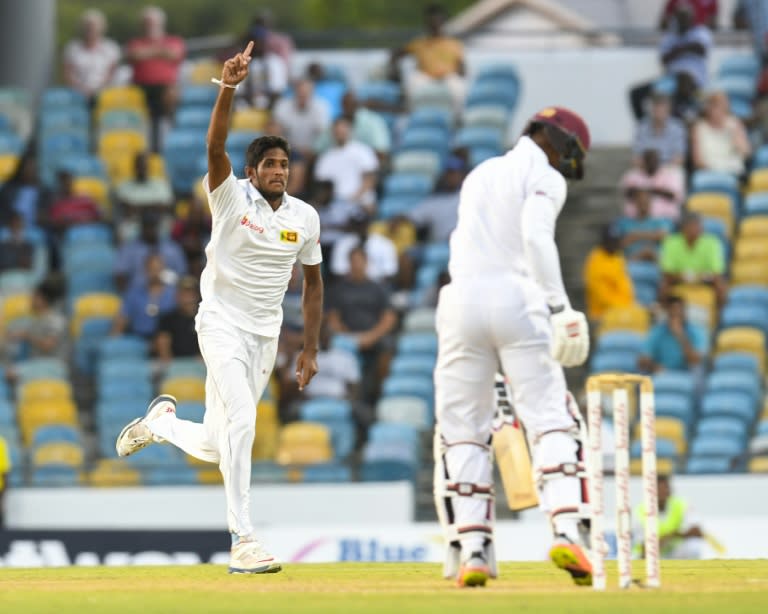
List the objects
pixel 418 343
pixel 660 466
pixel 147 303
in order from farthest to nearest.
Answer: pixel 147 303 → pixel 418 343 → pixel 660 466

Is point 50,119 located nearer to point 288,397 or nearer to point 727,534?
point 288,397

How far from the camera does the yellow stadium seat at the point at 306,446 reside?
17219mm

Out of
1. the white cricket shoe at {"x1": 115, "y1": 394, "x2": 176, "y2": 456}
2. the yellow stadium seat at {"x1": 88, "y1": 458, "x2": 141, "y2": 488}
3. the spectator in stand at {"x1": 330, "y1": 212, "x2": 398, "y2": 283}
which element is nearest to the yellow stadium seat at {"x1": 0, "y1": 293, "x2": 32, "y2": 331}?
the yellow stadium seat at {"x1": 88, "y1": 458, "x2": 141, "y2": 488}

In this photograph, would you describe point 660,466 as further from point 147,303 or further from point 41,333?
point 41,333

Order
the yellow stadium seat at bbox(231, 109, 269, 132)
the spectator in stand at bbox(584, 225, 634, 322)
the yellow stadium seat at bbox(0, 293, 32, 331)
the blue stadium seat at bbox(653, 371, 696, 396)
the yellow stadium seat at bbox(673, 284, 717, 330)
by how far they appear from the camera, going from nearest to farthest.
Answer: the blue stadium seat at bbox(653, 371, 696, 396), the yellow stadium seat at bbox(673, 284, 717, 330), the spectator in stand at bbox(584, 225, 634, 322), the yellow stadium seat at bbox(0, 293, 32, 331), the yellow stadium seat at bbox(231, 109, 269, 132)

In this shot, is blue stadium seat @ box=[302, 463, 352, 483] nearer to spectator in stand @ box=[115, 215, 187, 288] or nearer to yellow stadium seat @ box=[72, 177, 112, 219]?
spectator in stand @ box=[115, 215, 187, 288]

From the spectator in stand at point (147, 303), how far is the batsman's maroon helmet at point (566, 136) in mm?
10488

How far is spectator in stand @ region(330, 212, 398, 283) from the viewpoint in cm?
1916

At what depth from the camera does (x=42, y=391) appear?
1883 centimetres

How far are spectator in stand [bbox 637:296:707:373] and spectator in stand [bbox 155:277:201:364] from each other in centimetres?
421

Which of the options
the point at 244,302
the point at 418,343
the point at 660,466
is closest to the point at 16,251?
the point at 418,343

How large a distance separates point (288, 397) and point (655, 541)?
9800 mm

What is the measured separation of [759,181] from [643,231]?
1.49 m

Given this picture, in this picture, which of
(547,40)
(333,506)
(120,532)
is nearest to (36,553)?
(120,532)
